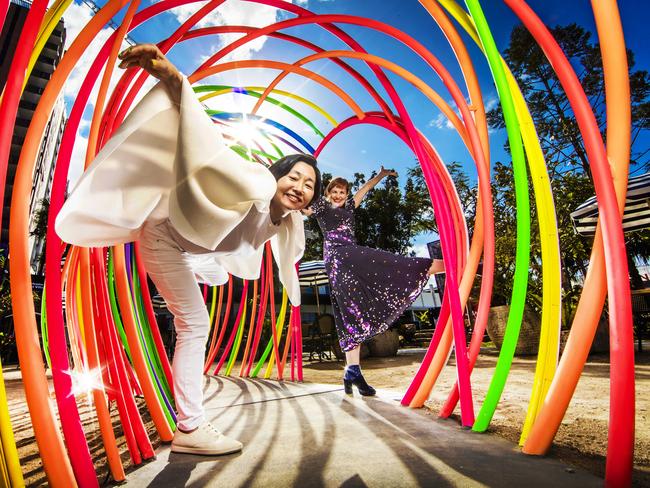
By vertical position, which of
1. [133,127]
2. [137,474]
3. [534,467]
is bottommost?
[137,474]

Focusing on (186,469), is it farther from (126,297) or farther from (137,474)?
(126,297)

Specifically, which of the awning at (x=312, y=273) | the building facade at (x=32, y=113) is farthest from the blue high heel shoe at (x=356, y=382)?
the building facade at (x=32, y=113)

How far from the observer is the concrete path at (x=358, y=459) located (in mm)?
1205

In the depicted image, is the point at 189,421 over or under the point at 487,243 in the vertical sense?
under

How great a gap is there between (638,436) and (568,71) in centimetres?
179

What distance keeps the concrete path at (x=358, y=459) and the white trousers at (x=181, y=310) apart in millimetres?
243

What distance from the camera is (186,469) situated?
1461mm

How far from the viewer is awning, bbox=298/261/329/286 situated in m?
9.44

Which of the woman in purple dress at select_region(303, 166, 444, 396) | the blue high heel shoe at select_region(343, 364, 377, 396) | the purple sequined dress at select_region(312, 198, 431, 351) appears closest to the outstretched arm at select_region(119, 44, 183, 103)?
the woman in purple dress at select_region(303, 166, 444, 396)

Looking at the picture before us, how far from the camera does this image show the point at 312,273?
9625mm

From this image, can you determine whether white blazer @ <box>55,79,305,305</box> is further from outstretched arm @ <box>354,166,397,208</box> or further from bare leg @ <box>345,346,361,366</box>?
outstretched arm @ <box>354,166,397,208</box>

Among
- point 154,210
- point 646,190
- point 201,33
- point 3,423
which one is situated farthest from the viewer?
point 646,190

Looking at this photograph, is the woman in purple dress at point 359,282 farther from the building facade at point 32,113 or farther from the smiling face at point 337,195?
the building facade at point 32,113

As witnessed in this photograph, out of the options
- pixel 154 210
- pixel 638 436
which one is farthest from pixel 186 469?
pixel 638 436
